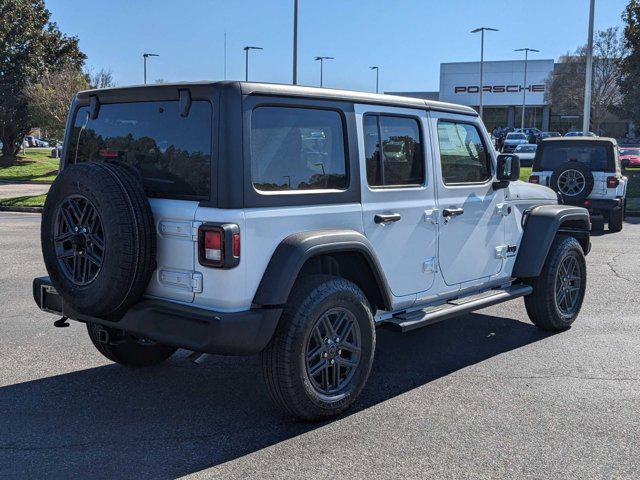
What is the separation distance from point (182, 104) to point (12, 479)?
7.05ft

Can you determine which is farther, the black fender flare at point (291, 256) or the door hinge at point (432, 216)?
the door hinge at point (432, 216)

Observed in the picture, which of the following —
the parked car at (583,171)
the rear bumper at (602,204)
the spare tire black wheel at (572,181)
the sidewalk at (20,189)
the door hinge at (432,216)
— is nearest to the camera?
the door hinge at (432,216)

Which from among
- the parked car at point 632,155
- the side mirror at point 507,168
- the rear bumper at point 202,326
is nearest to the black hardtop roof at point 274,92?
the side mirror at point 507,168

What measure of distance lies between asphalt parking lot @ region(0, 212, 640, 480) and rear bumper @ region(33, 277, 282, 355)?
0.59m

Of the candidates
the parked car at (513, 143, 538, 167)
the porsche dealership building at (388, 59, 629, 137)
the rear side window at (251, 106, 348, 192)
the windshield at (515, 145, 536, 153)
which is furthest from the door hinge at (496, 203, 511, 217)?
the porsche dealership building at (388, 59, 629, 137)

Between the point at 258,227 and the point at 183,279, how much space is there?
0.52 m

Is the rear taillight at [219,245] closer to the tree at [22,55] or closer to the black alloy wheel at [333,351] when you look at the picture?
the black alloy wheel at [333,351]

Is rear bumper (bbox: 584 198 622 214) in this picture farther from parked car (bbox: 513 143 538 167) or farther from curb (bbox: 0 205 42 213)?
parked car (bbox: 513 143 538 167)

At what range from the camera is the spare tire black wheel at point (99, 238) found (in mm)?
3832

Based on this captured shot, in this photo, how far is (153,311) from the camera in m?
3.95

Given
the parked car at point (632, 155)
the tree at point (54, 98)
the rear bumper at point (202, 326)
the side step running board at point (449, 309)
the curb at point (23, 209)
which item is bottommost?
the curb at point (23, 209)

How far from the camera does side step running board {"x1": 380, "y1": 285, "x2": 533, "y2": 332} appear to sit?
188 inches

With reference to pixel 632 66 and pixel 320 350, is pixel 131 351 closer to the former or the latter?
pixel 320 350

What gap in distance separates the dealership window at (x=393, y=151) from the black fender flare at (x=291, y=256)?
2.08 feet
